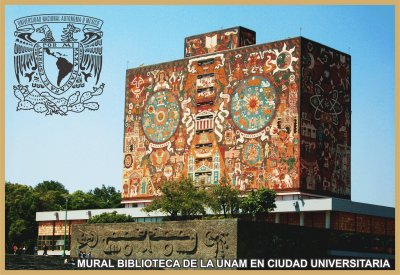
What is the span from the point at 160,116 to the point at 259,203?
15.9 m

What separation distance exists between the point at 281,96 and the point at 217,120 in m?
6.93

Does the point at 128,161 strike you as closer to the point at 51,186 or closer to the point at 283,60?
the point at 283,60

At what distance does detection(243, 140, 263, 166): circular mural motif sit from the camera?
64688 mm

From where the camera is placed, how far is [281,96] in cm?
6378

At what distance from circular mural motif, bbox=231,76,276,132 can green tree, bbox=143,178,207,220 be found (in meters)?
7.80

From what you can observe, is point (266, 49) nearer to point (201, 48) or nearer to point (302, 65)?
point (302, 65)

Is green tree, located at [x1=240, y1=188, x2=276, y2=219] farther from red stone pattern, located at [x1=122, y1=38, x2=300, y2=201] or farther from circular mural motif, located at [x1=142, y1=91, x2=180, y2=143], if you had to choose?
circular mural motif, located at [x1=142, y1=91, x2=180, y2=143]

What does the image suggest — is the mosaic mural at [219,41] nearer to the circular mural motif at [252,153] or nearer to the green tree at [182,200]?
the circular mural motif at [252,153]

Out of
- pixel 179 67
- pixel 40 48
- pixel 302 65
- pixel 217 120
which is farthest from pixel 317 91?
pixel 40 48

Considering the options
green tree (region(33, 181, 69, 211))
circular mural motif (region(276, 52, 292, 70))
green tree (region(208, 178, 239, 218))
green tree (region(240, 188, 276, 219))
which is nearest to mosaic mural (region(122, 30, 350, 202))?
circular mural motif (region(276, 52, 292, 70))

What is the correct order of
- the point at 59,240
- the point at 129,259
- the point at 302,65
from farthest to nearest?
1. the point at 59,240
2. the point at 302,65
3. the point at 129,259

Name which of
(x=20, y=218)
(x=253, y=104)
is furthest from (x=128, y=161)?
(x=20, y=218)

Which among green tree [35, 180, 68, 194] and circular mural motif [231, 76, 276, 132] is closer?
circular mural motif [231, 76, 276, 132]

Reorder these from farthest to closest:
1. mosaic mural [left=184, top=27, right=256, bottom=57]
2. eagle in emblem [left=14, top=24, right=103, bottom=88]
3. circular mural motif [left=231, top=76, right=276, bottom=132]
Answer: mosaic mural [left=184, top=27, right=256, bottom=57]
circular mural motif [left=231, top=76, right=276, bottom=132]
eagle in emblem [left=14, top=24, right=103, bottom=88]
